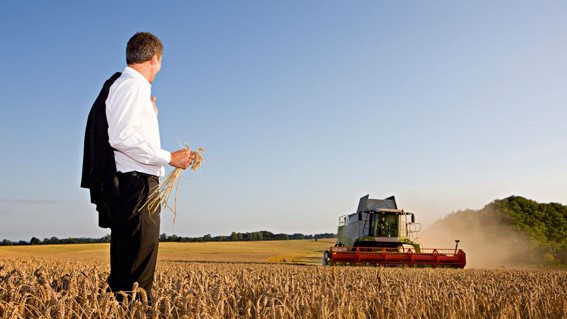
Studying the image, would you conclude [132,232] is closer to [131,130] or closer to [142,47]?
[131,130]

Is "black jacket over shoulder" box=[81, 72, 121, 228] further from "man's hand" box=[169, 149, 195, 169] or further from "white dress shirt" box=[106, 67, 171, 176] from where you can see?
"man's hand" box=[169, 149, 195, 169]

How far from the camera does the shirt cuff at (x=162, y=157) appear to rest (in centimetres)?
425

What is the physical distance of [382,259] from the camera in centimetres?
2264

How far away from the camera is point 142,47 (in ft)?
14.6

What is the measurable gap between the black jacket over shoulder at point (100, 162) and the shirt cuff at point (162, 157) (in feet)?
1.14

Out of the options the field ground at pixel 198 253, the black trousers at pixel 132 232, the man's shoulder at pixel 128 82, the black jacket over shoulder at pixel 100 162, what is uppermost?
the man's shoulder at pixel 128 82

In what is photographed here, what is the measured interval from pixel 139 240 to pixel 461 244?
148 feet

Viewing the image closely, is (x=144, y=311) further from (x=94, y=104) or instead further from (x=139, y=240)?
(x=94, y=104)

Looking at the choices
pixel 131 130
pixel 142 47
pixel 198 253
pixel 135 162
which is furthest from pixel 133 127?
pixel 198 253

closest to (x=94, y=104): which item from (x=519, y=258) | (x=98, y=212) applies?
(x=98, y=212)

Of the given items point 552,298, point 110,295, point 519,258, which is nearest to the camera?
point 110,295

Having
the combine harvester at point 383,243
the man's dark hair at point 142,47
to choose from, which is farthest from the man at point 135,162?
the combine harvester at point 383,243

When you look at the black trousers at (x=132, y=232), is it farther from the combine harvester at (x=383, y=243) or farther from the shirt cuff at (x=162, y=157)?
the combine harvester at (x=383, y=243)

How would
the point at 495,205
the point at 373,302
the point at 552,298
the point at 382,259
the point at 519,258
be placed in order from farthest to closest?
the point at 495,205, the point at 519,258, the point at 382,259, the point at 552,298, the point at 373,302
